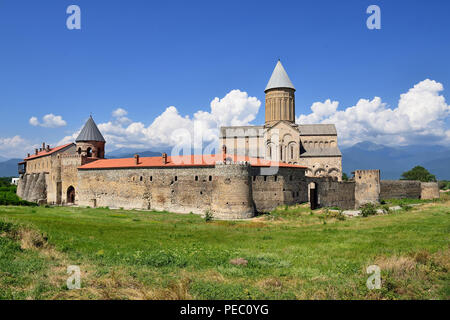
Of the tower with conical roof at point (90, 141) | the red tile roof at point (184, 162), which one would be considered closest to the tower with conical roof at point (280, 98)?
the red tile roof at point (184, 162)

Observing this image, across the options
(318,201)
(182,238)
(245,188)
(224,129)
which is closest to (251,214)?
(245,188)

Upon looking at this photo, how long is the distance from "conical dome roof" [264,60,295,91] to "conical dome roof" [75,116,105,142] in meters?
26.6

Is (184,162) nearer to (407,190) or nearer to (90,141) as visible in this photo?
(90,141)

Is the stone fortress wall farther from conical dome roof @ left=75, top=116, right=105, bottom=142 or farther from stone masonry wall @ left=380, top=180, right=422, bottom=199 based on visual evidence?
conical dome roof @ left=75, top=116, right=105, bottom=142

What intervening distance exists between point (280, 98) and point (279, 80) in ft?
9.37

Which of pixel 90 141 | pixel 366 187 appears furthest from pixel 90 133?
pixel 366 187

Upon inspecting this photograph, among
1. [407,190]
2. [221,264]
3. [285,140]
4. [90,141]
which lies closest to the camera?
[221,264]

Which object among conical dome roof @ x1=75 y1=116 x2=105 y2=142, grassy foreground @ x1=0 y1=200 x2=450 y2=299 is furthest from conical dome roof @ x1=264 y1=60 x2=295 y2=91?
grassy foreground @ x1=0 y1=200 x2=450 y2=299

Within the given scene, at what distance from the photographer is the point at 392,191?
45.4m

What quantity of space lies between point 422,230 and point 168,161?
2528 centimetres

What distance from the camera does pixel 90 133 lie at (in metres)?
46.3

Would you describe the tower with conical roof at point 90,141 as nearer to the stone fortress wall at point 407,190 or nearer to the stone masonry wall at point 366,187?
the stone masonry wall at point 366,187

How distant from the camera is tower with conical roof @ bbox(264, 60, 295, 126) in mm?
52156

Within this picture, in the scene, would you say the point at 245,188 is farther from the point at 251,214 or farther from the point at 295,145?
the point at 295,145
